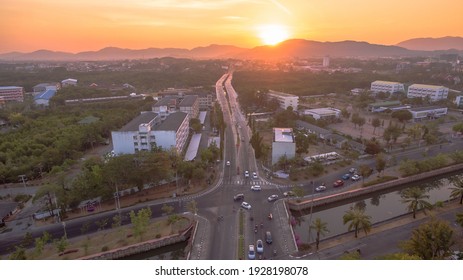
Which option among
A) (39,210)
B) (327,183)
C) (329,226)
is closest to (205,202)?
(329,226)

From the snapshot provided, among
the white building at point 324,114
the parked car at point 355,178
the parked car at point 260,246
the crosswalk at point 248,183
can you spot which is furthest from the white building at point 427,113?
the parked car at point 260,246

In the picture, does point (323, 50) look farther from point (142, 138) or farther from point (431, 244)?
point (431, 244)

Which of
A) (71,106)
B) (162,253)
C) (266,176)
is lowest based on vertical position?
(162,253)

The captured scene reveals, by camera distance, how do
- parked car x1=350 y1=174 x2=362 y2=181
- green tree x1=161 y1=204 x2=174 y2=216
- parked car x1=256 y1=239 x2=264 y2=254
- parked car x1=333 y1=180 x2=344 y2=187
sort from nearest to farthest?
parked car x1=256 y1=239 x2=264 y2=254, green tree x1=161 y1=204 x2=174 y2=216, parked car x1=333 y1=180 x2=344 y2=187, parked car x1=350 y1=174 x2=362 y2=181

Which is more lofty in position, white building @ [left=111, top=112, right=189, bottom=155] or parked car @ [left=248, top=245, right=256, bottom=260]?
white building @ [left=111, top=112, right=189, bottom=155]

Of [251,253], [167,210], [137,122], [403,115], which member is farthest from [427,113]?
[167,210]

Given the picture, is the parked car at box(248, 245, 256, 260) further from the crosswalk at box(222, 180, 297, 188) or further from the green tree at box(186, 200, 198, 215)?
the crosswalk at box(222, 180, 297, 188)

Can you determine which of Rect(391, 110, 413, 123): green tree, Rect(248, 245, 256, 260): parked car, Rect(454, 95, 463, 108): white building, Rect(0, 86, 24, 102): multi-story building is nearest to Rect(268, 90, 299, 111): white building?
Rect(391, 110, 413, 123): green tree

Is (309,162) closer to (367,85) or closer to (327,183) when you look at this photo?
(327,183)
